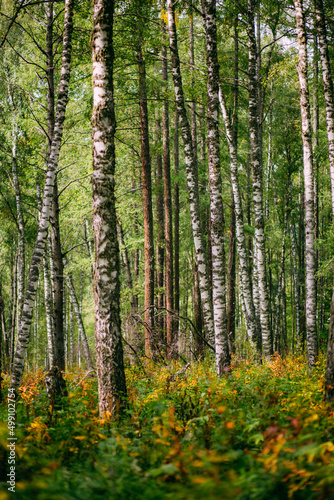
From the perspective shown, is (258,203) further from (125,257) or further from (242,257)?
(125,257)

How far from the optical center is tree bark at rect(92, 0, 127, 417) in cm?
450

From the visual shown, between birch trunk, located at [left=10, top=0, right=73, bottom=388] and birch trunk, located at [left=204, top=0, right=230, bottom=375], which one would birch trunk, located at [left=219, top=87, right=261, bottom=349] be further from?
birch trunk, located at [left=10, top=0, right=73, bottom=388]

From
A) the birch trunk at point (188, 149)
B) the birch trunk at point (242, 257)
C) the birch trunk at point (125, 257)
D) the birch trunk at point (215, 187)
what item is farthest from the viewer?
the birch trunk at point (125, 257)

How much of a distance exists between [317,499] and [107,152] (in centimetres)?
432

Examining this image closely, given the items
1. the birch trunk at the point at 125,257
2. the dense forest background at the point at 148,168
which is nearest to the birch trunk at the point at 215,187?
the dense forest background at the point at 148,168

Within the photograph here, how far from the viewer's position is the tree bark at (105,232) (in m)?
4.50

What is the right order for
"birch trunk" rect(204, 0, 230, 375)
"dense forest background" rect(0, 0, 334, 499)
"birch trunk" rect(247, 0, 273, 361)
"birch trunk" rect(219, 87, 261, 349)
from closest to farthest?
"dense forest background" rect(0, 0, 334, 499), "birch trunk" rect(204, 0, 230, 375), "birch trunk" rect(247, 0, 273, 361), "birch trunk" rect(219, 87, 261, 349)

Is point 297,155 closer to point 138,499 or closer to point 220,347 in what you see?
point 220,347

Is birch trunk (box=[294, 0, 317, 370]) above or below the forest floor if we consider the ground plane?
above

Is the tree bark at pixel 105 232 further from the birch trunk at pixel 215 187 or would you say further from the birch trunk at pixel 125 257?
the birch trunk at pixel 125 257

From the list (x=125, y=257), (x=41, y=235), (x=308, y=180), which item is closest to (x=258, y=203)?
(x=308, y=180)

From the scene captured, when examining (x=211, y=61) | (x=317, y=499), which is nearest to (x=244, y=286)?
(x=211, y=61)

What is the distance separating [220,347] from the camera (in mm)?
6938

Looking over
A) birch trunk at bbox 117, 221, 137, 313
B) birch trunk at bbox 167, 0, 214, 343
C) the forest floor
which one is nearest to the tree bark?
the forest floor
